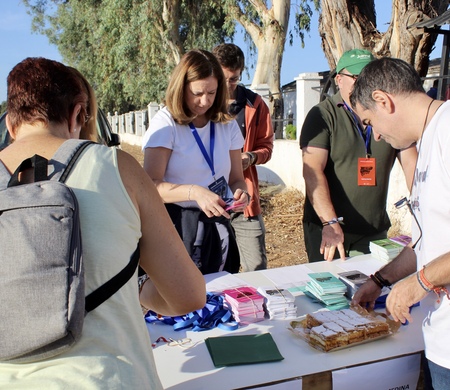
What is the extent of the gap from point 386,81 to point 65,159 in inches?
42.7

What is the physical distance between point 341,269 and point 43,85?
177 centimetres

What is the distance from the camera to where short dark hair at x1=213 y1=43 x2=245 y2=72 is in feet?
10.5

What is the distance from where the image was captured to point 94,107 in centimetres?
143

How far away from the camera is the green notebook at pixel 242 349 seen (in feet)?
5.22

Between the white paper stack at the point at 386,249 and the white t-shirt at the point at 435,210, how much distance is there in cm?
94

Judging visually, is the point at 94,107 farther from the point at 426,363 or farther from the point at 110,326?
the point at 426,363

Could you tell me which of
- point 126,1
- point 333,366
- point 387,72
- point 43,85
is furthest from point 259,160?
point 126,1

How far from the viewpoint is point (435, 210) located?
1.44 m

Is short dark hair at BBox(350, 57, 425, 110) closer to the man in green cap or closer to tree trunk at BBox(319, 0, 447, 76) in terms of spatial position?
the man in green cap

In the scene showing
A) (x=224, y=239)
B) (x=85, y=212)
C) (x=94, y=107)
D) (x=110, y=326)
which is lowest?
(x=224, y=239)

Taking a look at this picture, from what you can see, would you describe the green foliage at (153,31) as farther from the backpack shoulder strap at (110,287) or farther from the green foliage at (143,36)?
the backpack shoulder strap at (110,287)

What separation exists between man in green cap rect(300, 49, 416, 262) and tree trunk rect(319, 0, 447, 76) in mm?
4310

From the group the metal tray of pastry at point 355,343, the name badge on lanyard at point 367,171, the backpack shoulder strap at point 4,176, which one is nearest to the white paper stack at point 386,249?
the name badge on lanyard at point 367,171

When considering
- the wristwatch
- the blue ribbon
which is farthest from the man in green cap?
the blue ribbon
